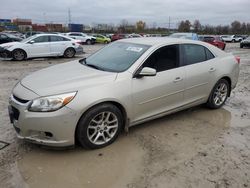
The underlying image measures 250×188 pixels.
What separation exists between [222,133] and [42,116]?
2.95 metres

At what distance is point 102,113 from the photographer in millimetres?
3814

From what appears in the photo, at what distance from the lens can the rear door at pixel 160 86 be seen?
4176mm

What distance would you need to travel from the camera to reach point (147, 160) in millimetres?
3654

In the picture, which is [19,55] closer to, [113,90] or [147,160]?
[113,90]

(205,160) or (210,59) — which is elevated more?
(210,59)

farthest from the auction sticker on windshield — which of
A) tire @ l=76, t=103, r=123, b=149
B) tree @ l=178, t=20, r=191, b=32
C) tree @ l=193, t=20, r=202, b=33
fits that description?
tree @ l=178, t=20, r=191, b=32

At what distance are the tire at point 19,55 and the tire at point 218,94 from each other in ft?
35.0

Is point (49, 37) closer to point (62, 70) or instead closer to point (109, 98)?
point (62, 70)

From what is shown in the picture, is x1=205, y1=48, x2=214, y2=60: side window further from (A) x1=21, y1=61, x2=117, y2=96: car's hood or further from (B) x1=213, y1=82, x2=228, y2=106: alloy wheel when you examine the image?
(A) x1=21, y1=61, x2=117, y2=96: car's hood

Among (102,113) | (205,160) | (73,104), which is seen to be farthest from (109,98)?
(205,160)

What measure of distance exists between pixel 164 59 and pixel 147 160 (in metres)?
1.81

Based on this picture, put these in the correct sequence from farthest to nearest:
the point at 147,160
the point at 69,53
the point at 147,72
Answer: the point at 69,53
the point at 147,72
the point at 147,160

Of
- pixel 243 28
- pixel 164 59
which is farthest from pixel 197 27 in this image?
pixel 164 59

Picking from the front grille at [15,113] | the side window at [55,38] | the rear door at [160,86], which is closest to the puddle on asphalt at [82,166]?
the front grille at [15,113]
